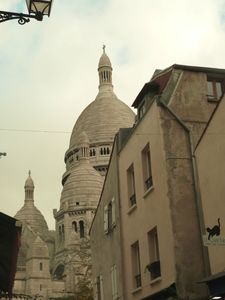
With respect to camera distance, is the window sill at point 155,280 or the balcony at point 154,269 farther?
the balcony at point 154,269

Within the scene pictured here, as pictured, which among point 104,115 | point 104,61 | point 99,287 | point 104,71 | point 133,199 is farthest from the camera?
point 104,71

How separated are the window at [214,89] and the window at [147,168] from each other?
247cm

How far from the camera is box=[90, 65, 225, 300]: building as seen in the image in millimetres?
14953

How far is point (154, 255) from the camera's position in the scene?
1673 cm

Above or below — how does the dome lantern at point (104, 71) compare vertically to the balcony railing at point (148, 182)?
above

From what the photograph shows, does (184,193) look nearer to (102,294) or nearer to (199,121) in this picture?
(199,121)

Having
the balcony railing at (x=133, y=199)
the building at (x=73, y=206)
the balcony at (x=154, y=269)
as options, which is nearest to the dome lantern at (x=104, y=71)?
the building at (x=73, y=206)

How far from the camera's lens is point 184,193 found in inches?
614

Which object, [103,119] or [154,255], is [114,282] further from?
[103,119]

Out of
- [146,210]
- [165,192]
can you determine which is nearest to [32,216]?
[146,210]

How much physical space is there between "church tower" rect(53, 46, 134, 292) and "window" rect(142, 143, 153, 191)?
64146 mm

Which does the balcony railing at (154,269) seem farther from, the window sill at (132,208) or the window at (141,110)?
the window at (141,110)

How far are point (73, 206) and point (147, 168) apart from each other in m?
83.3

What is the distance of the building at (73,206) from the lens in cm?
8400
